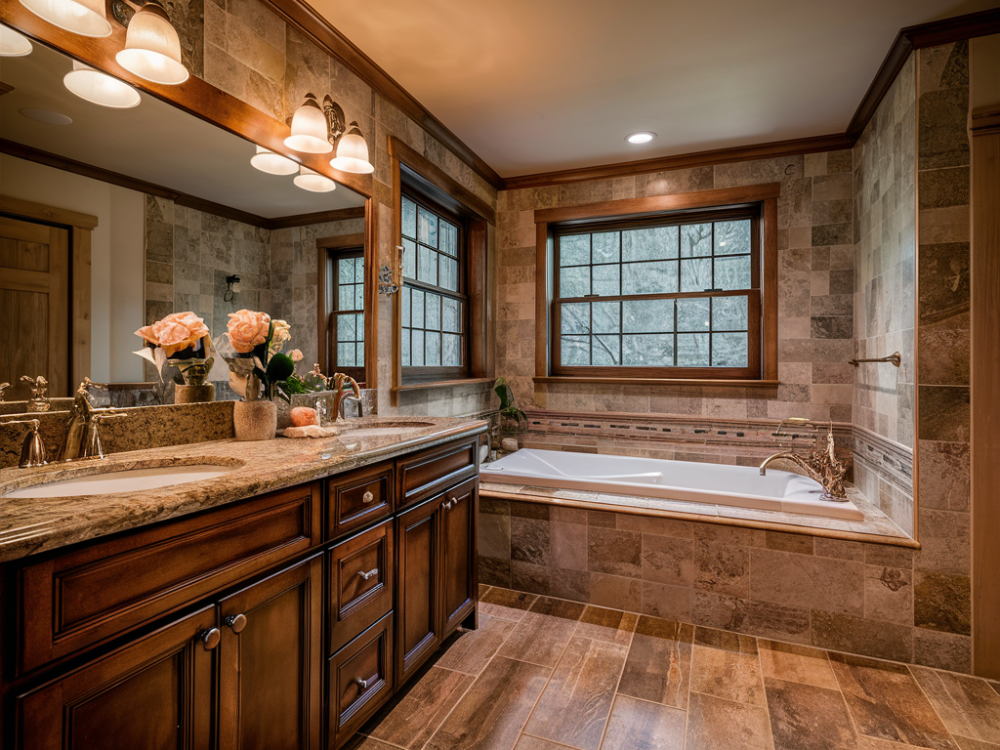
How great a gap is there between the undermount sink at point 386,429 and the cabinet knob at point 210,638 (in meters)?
0.81

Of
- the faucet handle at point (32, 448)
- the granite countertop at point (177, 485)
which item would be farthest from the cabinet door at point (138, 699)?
the faucet handle at point (32, 448)

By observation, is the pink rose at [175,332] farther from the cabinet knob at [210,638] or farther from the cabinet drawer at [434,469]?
the cabinet knob at [210,638]

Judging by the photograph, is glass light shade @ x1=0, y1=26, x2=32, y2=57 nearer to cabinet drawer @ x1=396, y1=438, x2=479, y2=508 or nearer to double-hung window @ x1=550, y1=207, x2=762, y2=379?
cabinet drawer @ x1=396, y1=438, x2=479, y2=508

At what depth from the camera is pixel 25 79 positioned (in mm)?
1183

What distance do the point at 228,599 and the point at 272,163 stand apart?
4.84 feet

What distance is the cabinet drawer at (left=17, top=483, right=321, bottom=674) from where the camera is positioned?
769 mm

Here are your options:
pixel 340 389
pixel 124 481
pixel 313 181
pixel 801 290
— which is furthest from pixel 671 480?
pixel 124 481

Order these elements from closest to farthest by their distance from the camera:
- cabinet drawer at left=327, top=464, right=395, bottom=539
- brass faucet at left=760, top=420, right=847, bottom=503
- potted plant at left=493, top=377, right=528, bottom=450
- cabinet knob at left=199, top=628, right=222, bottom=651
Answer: cabinet knob at left=199, top=628, right=222, bottom=651 < cabinet drawer at left=327, top=464, right=395, bottom=539 < brass faucet at left=760, top=420, right=847, bottom=503 < potted plant at left=493, top=377, right=528, bottom=450

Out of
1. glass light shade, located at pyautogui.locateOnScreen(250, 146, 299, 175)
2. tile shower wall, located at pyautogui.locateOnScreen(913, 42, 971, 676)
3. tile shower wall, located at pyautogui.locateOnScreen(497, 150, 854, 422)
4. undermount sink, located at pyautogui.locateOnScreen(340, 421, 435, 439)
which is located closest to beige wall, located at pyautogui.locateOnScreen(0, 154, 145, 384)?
glass light shade, located at pyautogui.locateOnScreen(250, 146, 299, 175)

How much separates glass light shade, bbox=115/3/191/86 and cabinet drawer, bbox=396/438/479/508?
1249mm

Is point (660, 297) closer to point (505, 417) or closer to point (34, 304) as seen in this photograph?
point (505, 417)

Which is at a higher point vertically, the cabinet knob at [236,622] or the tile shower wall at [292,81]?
the tile shower wall at [292,81]

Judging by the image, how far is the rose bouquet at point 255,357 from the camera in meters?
1.57

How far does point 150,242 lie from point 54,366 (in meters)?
0.43
